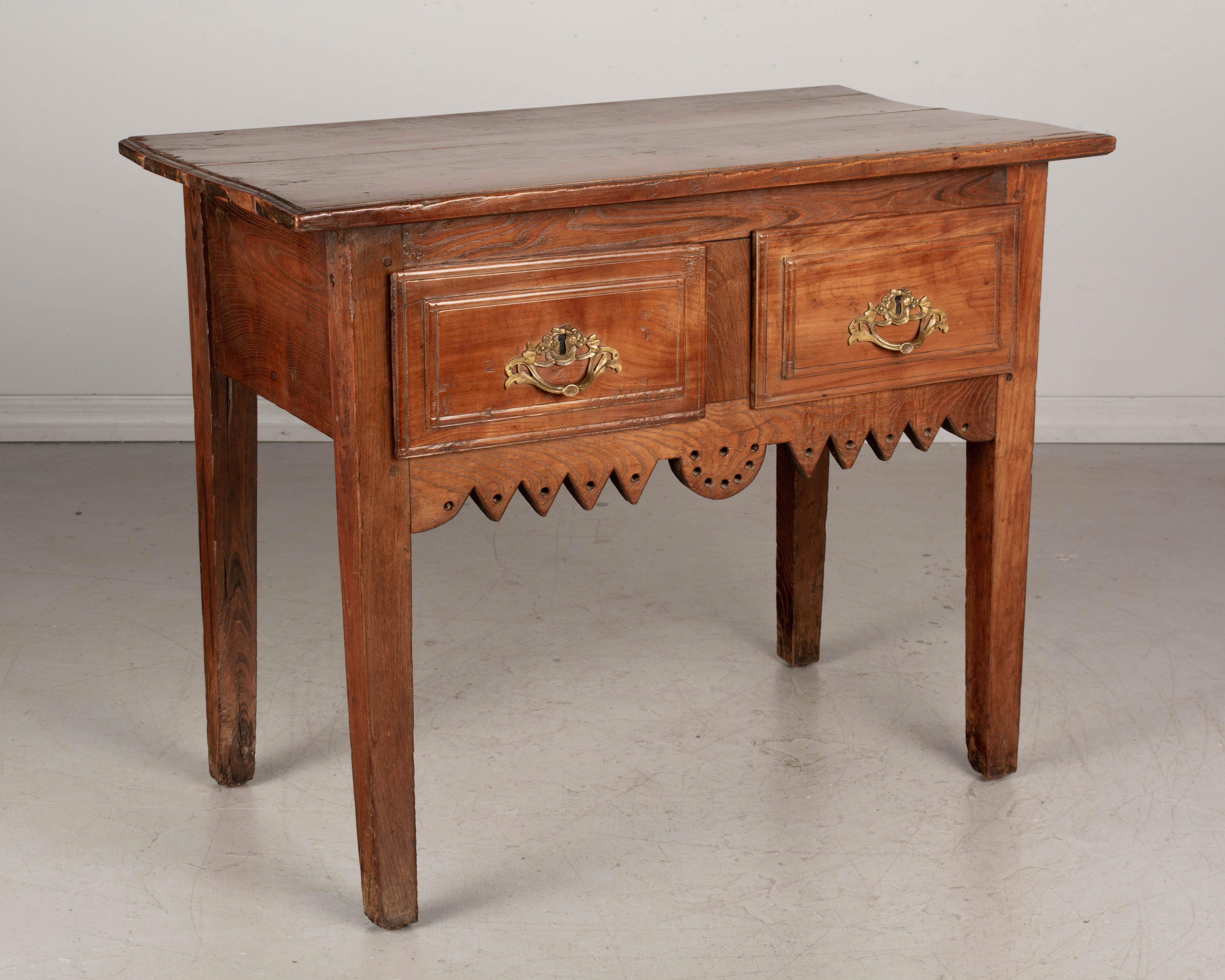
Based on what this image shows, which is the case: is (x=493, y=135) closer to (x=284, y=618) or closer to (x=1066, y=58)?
(x=284, y=618)

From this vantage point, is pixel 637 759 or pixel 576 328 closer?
pixel 576 328

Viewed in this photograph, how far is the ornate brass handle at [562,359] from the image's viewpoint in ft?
6.40

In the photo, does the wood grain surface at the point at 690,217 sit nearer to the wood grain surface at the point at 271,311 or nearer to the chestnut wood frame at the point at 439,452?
the chestnut wood frame at the point at 439,452

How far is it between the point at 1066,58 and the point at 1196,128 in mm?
401

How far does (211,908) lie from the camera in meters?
2.14

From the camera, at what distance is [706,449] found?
214cm

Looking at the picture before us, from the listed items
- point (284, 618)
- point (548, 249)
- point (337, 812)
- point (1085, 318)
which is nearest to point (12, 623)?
point (284, 618)

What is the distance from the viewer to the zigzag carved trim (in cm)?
198

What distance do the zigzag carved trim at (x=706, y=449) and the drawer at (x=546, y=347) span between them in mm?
35

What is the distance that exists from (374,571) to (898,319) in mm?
805

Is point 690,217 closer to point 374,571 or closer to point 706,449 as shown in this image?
point 706,449

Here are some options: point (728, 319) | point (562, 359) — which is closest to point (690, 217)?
point (728, 319)

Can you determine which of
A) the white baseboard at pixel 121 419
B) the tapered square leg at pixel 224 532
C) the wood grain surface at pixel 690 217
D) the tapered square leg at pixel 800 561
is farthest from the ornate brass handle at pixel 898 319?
the white baseboard at pixel 121 419

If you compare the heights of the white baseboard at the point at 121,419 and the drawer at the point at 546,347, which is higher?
the drawer at the point at 546,347
